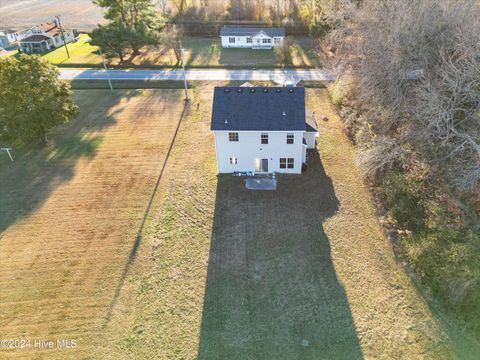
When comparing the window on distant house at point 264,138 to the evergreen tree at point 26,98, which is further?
the evergreen tree at point 26,98

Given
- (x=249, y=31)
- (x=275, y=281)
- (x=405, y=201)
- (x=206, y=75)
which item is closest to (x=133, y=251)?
(x=275, y=281)

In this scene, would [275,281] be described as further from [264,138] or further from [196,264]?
[264,138]

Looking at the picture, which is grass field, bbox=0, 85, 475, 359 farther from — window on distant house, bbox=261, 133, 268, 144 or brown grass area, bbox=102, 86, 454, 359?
window on distant house, bbox=261, 133, 268, 144

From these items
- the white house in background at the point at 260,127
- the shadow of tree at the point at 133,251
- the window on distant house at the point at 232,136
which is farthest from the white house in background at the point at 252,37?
the window on distant house at the point at 232,136

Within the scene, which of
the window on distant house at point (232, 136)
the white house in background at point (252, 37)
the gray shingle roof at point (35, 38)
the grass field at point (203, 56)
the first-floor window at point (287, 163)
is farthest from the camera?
the gray shingle roof at point (35, 38)

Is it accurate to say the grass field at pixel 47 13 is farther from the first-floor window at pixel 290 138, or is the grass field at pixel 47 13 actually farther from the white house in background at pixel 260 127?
the first-floor window at pixel 290 138

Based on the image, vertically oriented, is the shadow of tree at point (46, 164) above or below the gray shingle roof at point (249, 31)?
below

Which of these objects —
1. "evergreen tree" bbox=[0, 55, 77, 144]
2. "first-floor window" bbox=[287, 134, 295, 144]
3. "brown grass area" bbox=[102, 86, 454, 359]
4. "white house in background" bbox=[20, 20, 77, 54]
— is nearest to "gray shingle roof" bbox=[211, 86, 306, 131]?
"first-floor window" bbox=[287, 134, 295, 144]
